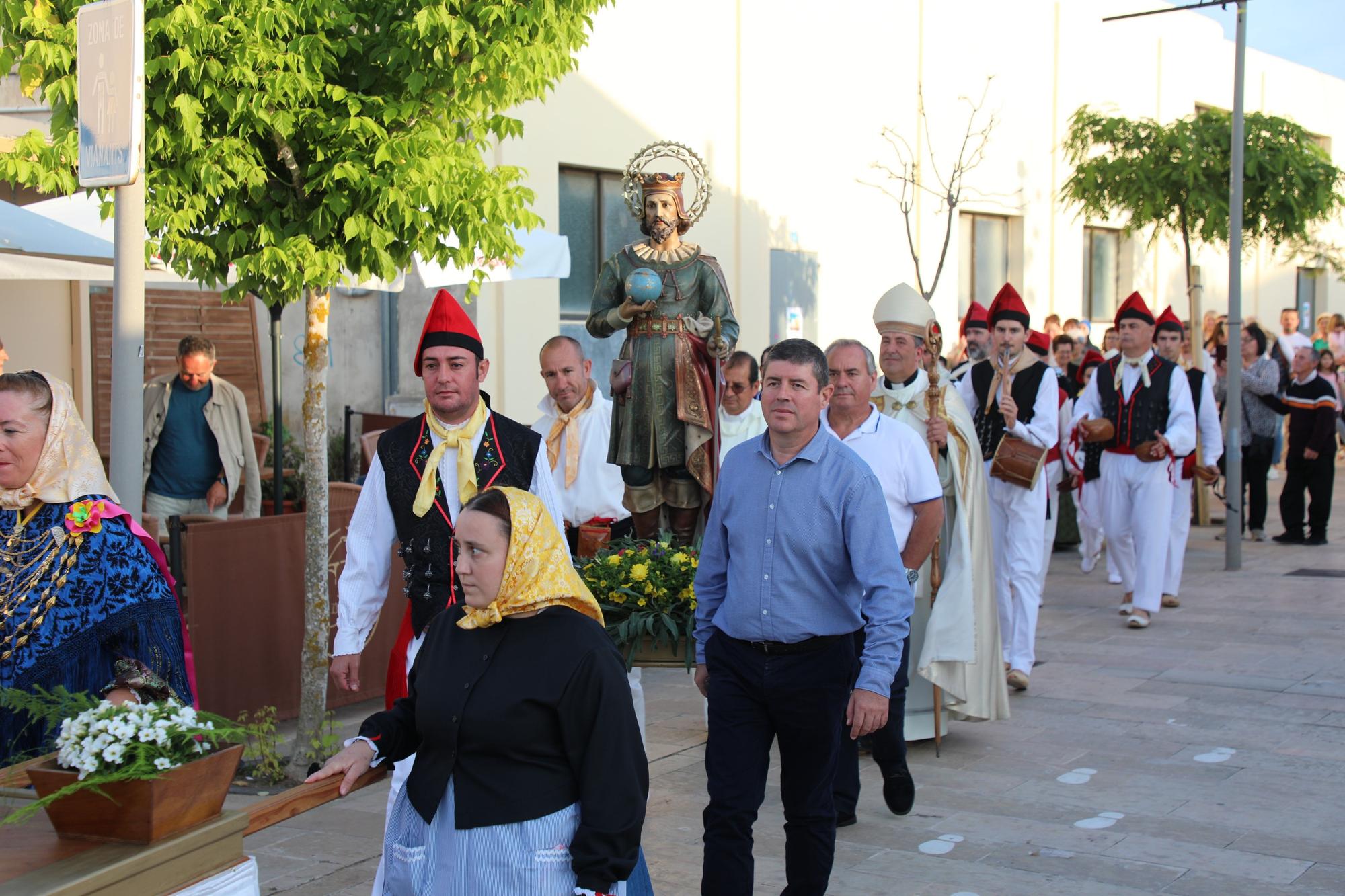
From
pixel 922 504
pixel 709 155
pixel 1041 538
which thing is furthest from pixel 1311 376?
pixel 922 504

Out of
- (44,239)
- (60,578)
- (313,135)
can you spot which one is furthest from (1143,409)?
(60,578)

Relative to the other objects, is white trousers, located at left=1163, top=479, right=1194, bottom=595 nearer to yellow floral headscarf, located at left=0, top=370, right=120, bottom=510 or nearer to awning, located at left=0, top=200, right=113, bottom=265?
awning, located at left=0, top=200, right=113, bottom=265

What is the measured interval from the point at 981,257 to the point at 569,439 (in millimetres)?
15773

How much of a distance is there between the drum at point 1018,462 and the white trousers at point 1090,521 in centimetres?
459

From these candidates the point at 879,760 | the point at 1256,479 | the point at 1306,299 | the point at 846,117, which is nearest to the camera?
the point at 879,760

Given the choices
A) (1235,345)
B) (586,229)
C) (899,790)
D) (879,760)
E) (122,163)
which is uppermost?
(586,229)

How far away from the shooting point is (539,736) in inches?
129

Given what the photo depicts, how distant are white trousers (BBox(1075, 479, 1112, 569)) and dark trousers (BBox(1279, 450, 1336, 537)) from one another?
3.04m

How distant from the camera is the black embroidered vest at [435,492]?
186 inches

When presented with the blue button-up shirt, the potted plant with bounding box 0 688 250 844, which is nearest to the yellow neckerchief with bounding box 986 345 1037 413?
the blue button-up shirt

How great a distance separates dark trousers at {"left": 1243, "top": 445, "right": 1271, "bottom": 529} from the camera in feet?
52.0

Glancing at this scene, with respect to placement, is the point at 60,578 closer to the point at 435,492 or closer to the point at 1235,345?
the point at 435,492

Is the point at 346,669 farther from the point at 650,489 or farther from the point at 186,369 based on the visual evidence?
the point at 186,369

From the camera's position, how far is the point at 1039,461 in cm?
881
